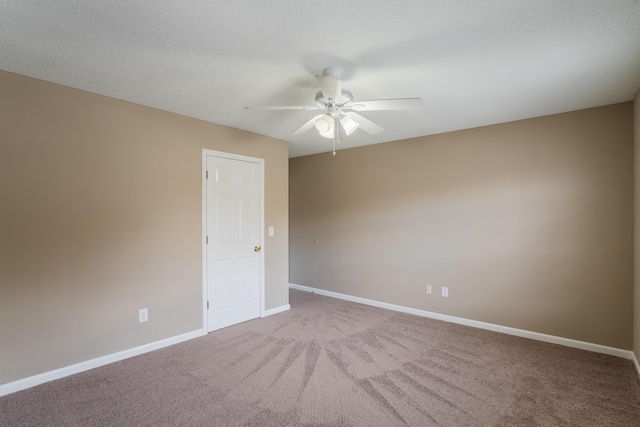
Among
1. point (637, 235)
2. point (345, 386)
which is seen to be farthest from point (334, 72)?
point (637, 235)

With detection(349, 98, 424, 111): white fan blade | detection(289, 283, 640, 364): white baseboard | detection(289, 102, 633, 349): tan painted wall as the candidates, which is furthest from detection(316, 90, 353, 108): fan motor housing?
detection(289, 283, 640, 364): white baseboard

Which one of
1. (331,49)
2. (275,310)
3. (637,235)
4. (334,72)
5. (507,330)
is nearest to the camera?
(331,49)

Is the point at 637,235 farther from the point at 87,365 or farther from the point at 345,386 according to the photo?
the point at 87,365

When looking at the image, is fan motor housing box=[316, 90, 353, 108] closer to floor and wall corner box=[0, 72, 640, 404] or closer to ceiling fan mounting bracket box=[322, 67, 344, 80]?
ceiling fan mounting bracket box=[322, 67, 344, 80]

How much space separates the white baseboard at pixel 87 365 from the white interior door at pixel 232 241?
400mm

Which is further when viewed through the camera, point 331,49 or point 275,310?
point 275,310

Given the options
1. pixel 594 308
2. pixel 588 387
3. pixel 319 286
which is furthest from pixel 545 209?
pixel 319 286

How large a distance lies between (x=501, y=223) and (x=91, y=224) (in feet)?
13.7

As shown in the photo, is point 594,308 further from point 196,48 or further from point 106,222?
point 106,222

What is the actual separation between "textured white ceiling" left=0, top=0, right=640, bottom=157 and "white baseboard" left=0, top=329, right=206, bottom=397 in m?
2.34

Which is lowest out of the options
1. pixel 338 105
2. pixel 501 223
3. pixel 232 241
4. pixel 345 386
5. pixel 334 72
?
pixel 345 386

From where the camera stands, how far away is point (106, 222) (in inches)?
110

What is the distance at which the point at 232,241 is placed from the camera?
150 inches

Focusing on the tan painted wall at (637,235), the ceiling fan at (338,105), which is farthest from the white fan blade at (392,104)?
the tan painted wall at (637,235)
